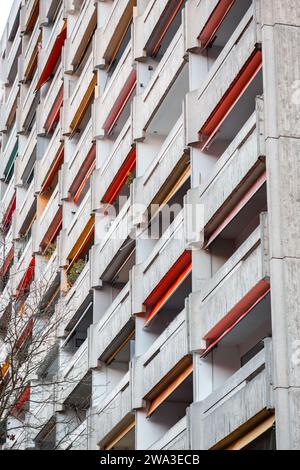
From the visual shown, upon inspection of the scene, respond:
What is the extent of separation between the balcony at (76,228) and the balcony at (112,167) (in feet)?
2.19

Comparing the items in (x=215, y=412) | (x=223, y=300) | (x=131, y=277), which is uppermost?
(x=131, y=277)

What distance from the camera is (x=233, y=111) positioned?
2338 centimetres

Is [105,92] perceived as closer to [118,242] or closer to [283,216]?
[118,242]

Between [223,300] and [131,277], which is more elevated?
[131,277]

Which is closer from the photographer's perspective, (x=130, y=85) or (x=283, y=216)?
(x=283, y=216)

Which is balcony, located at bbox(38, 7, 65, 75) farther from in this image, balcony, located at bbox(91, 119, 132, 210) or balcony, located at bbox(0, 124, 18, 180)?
balcony, located at bbox(91, 119, 132, 210)

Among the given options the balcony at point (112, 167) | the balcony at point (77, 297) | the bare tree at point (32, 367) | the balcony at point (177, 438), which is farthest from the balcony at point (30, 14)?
the balcony at point (177, 438)

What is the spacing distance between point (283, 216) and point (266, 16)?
401 cm

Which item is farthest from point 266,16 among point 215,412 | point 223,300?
point 215,412

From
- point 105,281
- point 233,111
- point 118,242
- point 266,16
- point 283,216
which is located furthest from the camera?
point 105,281

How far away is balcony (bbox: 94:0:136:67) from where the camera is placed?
1262 inches

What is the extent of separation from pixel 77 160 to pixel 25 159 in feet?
32.3

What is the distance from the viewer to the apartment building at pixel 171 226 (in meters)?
20.2

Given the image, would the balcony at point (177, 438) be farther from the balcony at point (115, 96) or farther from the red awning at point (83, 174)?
the red awning at point (83, 174)
